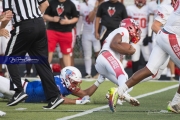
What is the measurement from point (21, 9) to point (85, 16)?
6482 mm

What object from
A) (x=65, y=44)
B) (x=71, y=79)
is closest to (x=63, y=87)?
(x=71, y=79)

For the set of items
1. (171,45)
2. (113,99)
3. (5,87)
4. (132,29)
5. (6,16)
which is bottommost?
(5,87)

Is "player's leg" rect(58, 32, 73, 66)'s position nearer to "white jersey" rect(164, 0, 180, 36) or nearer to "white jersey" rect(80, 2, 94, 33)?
"white jersey" rect(80, 2, 94, 33)

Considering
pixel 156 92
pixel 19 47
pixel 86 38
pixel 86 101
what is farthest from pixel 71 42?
pixel 19 47

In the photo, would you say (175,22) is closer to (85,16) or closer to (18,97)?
(18,97)

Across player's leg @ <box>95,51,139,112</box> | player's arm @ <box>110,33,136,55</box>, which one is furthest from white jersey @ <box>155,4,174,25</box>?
player's leg @ <box>95,51,139,112</box>

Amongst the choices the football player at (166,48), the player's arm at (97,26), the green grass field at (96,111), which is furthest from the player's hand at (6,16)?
the player's arm at (97,26)

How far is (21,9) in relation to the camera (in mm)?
8016

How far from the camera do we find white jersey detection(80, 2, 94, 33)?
14367mm

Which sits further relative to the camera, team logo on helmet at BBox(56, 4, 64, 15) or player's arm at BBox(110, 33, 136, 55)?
team logo on helmet at BBox(56, 4, 64, 15)

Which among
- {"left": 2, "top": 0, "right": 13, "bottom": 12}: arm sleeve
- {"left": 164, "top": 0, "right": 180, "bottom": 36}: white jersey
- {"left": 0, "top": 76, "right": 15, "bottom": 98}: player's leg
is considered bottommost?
{"left": 0, "top": 76, "right": 15, "bottom": 98}: player's leg

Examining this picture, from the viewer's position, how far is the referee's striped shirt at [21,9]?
7.98 metres

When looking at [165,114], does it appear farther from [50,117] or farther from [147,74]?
[50,117]

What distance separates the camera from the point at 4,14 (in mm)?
7605
